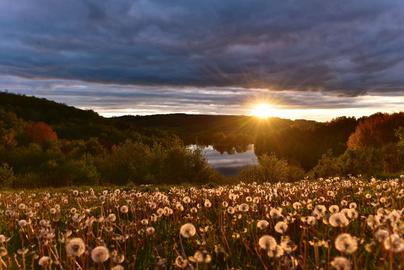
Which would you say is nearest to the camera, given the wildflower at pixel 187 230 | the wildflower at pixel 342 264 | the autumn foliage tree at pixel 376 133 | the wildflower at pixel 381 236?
the wildflower at pixel 342 264

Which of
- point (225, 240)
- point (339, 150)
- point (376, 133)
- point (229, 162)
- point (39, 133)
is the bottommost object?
point (229, 162)

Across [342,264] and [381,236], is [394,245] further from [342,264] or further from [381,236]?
[342,264]

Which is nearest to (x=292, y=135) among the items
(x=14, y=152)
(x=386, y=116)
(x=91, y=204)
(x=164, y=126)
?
(x=386, y=116)

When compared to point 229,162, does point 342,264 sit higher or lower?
higher

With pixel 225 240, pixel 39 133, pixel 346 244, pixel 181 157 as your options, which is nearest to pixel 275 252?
pixel 346 244

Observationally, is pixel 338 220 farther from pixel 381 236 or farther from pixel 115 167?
pixel 115 167

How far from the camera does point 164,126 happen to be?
19912 centimetres

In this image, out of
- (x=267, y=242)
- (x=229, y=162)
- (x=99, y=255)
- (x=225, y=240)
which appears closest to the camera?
(x=99, y=255)

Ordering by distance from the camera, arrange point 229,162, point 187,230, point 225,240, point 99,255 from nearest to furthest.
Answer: point 99,255, point 187,230, point 225,240, point 229,162

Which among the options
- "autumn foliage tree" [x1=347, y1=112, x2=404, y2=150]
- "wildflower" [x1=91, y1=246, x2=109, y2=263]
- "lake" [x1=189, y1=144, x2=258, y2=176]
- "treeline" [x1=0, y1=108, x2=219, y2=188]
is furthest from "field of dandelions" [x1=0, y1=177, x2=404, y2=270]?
"autumn foliage tree" [x1=347, y1=112, x2=404, y2=150]

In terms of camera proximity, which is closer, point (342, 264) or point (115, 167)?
point (342, 264)

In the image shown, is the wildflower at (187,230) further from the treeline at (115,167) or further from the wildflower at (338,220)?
the treeline at (115,167)

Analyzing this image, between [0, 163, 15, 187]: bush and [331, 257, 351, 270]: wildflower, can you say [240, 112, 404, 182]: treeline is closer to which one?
[0, 163, 15, 187]: bush

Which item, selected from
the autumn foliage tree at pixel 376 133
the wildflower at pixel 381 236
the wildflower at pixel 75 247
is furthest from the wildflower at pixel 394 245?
the autumn foliage tree at pixel 376 133
